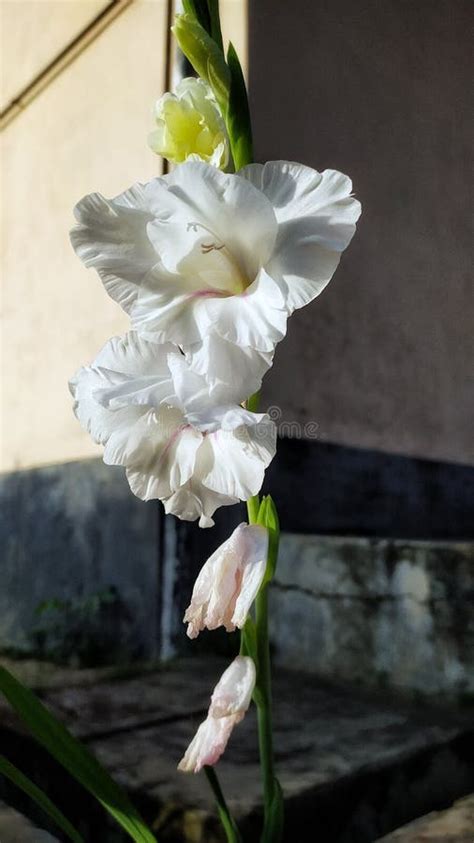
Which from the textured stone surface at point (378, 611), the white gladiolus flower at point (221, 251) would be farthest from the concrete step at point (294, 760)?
→ the white gladiolus flower at point (221, 251)

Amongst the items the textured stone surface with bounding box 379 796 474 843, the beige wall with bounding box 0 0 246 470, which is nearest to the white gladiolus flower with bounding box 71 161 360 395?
the textured stone surface with bounding box 379 796 474 843

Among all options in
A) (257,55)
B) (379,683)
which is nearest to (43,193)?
(257,55)

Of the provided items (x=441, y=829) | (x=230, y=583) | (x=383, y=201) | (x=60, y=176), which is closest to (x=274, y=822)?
(x=230, y=583)

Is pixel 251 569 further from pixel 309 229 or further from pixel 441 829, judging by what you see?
pixel 441 829

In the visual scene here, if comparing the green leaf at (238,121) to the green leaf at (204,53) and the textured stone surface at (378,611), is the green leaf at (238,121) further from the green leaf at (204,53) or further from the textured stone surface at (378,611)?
the textured stone surface at (378,611)

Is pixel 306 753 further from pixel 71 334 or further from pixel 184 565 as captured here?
pixel 71 334

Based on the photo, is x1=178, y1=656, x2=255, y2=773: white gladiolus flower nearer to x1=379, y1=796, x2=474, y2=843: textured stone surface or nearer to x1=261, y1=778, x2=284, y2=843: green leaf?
x1=261, y1=778, x2=284, y2=843: green leaf
